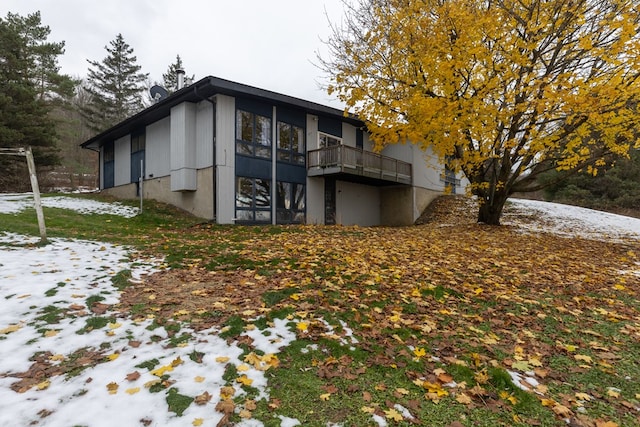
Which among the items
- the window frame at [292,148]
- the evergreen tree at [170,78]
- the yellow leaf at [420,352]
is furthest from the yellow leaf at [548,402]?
the evergreen tree at [170,78]

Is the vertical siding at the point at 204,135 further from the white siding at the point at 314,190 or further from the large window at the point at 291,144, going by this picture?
the white siding at the point at 314,190

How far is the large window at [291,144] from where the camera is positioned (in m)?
15.3

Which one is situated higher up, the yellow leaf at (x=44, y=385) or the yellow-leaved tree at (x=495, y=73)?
the yellow-leaved tree at (x=495, y=73)

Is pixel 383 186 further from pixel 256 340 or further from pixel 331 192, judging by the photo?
pixel 256 340

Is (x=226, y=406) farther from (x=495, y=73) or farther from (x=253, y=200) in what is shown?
(x=253, y=200)

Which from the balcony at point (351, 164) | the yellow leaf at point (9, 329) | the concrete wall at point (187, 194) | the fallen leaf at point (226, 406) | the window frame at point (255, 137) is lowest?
the fallen leaf at point (226, 406)

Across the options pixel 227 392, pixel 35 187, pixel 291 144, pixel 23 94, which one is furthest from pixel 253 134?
pixel 23 94

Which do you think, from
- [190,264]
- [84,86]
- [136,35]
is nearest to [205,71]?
[136,35]

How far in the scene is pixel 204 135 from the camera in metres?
14.0

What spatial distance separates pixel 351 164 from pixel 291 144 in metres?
2.95

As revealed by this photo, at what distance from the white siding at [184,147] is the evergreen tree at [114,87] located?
984 inches

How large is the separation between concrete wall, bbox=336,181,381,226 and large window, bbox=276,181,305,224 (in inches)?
102

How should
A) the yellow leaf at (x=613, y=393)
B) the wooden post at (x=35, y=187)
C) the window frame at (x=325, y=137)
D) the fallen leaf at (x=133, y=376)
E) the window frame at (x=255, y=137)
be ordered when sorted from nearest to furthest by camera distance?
the fallen leaf at (x=133, y=376)
the yellow leaf at (x=613, y=393)
the wooden post at (x=35, y=187)
the window frame at (x=255, y=137)
the window frame at (x=325, y=137)

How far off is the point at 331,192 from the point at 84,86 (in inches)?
1315
